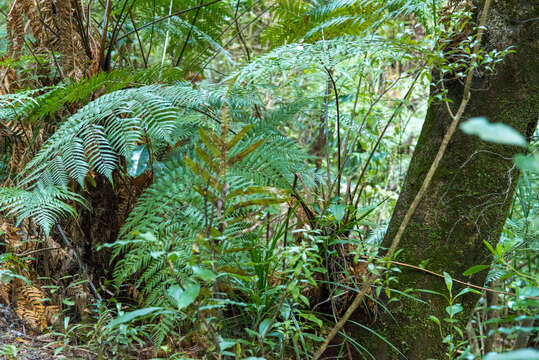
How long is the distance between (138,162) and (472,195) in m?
1.18

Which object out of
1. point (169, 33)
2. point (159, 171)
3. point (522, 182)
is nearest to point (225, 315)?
point (159, 171)

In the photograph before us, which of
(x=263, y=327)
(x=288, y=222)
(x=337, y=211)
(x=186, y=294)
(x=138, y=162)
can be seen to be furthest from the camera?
(x=138, y=162)

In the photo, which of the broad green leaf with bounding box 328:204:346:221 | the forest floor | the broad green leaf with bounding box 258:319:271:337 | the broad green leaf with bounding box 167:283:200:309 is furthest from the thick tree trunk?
the forest floor

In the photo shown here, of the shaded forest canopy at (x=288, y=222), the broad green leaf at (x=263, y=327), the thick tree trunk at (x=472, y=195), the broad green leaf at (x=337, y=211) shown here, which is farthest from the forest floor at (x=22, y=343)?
the thick tree trunk at (x=472, y=195)

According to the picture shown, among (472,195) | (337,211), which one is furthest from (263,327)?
(472,195)

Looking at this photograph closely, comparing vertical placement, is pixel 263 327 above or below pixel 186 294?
below

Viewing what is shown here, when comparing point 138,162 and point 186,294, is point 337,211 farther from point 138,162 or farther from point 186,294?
point 138,162

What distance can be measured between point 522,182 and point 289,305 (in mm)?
1061

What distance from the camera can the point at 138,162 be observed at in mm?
1699

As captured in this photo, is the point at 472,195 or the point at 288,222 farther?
the point at 288,222

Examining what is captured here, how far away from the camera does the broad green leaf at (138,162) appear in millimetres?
1667

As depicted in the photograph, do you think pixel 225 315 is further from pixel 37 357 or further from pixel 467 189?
pixel 467 189

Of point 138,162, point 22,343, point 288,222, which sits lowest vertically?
point 22,343

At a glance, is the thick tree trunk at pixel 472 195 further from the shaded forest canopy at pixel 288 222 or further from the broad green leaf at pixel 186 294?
the broad green leaf at pixel 186 294
